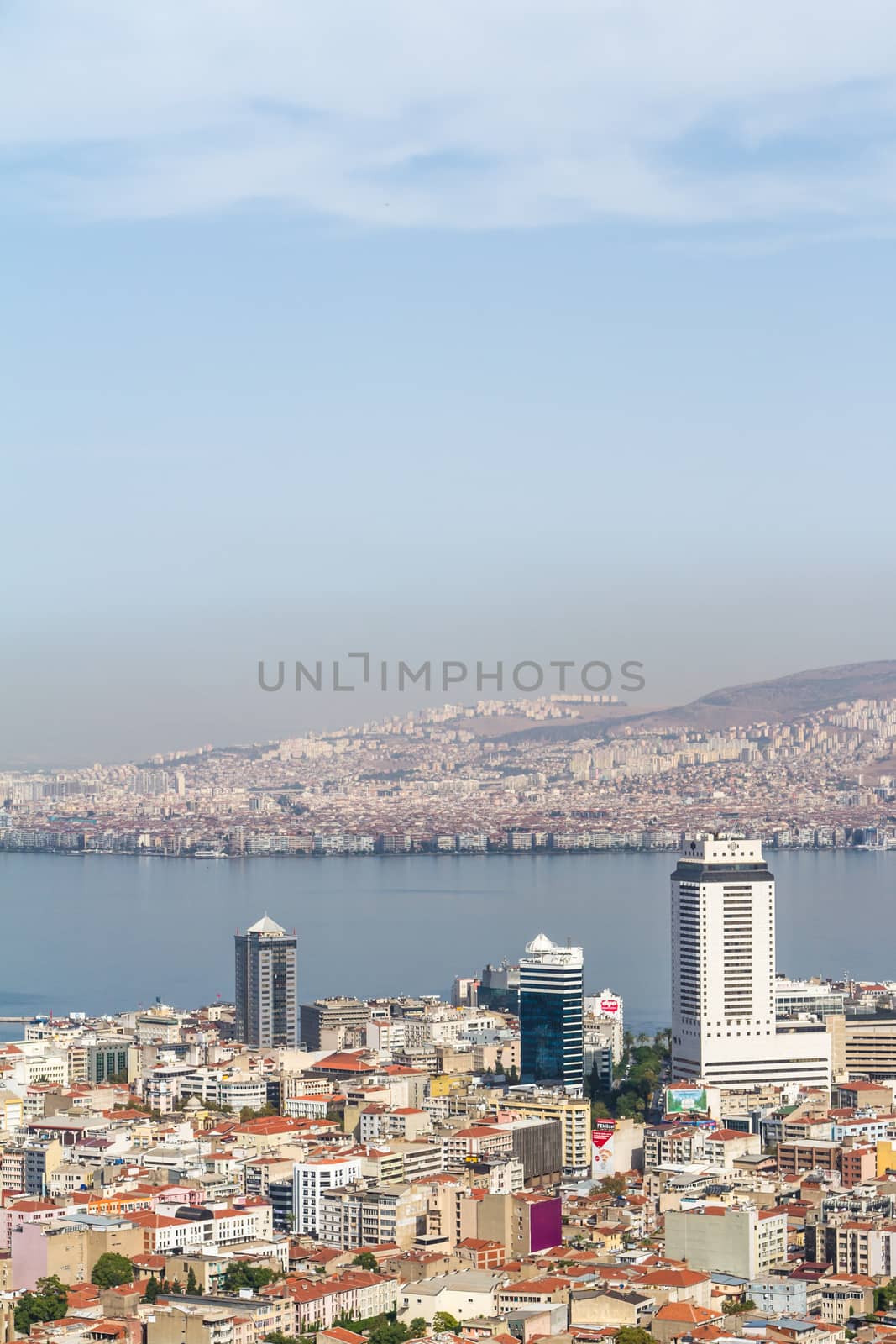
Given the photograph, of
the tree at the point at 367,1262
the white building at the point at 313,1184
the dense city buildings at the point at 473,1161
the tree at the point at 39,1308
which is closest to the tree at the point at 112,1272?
the dense city buildings at the point at 473,1161

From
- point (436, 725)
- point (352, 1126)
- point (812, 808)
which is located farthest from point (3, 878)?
point (352, 1126)

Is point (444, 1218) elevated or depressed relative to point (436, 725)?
depressed

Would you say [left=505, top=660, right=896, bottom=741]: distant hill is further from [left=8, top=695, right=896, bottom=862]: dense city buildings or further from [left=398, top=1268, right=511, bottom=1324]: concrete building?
[left=398, top=1268, right=511, bottom=1324]: concrete building

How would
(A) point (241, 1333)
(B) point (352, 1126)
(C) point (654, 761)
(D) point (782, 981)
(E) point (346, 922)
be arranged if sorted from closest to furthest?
(A) point (241, 1333) < (B) point (352, 1126) < (D) point (782, 981) < (E) point (346, 922) < (C) point (654, 761)

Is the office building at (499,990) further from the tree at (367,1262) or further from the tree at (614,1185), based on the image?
the tree at (367,1262)

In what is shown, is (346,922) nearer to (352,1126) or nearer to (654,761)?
(352,1126)
